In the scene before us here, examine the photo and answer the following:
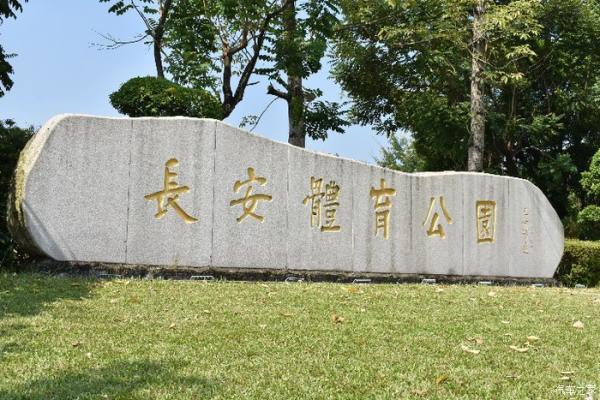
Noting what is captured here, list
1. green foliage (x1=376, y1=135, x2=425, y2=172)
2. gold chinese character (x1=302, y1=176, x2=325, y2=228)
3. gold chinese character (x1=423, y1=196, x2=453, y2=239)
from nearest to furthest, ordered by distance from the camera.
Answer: gold chinese character (x1=302, y1=176, x2=325, y2=228) → gold chinese character (x1=423, y1=196, x2=453, y2=239) → green foliage (x1=376, y1=135, x2=425, y2=172)

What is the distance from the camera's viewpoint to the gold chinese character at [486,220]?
11.4 m

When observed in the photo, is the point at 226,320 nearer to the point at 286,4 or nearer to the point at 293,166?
the point at 293,166

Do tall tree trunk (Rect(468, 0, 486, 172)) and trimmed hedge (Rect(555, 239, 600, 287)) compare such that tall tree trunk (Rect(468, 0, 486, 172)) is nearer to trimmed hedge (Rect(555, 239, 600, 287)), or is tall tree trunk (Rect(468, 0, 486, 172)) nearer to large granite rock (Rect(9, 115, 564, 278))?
trimmed hedge (Rect(555, 239, 600, 287))

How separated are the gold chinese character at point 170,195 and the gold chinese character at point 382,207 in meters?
3.07

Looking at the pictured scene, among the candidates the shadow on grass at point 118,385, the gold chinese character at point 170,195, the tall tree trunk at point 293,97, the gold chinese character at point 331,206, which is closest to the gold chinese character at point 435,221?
the gold chinese character at point 331,206

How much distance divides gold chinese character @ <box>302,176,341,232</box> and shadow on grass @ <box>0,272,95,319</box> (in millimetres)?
3505

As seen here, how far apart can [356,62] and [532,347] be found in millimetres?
17309

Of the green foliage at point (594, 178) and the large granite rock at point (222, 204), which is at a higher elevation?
the green foliage at point (594, 178)

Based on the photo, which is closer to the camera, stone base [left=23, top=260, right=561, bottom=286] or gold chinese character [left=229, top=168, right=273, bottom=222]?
stone base [left=23, top=260, right=561, bottom=286]

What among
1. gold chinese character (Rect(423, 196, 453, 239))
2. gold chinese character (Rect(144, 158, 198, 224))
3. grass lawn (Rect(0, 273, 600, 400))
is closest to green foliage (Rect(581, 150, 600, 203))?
gold chinese character (Rect(423, 196, 453, 239))

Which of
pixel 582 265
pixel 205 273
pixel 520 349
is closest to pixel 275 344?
pixel 520 349

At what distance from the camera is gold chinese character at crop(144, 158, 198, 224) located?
8.73 meters

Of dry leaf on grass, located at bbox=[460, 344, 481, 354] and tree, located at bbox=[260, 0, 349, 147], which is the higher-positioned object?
tree, located at bbox=[260, 0, 349, 147]

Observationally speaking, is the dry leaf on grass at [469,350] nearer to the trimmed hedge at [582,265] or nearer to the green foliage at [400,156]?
the trimmed hedge at [582,265]
